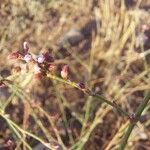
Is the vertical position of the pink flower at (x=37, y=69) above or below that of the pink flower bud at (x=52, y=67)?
above

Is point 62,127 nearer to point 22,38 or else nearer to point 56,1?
point 22,38

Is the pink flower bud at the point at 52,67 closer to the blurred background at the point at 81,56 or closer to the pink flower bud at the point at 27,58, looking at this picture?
the pink flower bud at the point at 27,58

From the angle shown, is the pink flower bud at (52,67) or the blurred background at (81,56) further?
the blurred background at (81,56)

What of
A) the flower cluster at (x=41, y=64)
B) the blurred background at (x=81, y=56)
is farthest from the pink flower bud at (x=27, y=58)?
the blurred background at (x=81, y=56)

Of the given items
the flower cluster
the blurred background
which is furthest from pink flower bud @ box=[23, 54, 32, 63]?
the blurred background

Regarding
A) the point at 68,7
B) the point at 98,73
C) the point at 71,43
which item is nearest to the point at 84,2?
the point at 68,7

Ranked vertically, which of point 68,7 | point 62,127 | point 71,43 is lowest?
point 62,127

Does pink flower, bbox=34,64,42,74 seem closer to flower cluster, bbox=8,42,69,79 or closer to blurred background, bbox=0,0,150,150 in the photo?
flower cluster, bbox=8,42,69,79

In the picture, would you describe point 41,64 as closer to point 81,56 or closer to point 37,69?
point 37,69

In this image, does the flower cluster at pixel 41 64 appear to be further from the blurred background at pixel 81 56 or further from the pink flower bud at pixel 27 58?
the blurred background at pixel 81 56

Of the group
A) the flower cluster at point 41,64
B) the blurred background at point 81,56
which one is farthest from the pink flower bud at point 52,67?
the blurred background at point 81,56
